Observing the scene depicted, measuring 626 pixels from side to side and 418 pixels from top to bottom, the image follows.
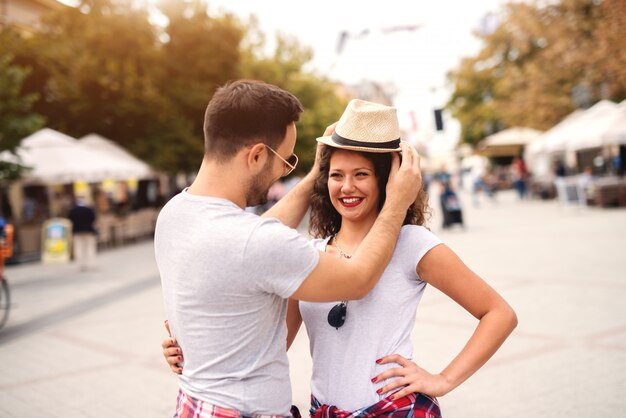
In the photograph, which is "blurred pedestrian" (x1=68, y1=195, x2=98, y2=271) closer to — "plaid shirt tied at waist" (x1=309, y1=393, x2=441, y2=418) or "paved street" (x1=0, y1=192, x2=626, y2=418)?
"paved street" (x1=0, y1=192, x2=626, y2=418)

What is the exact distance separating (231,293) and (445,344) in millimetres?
4528

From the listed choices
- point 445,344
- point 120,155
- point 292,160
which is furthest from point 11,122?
point 292,160

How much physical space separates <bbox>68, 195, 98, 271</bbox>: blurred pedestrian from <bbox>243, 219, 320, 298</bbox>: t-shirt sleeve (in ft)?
41.7

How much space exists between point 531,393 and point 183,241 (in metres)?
3.56

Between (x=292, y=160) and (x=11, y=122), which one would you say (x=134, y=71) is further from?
(x=292, y=160)

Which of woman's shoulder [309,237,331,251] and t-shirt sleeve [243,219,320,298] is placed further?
woman's shoulder [309,237,331,251]

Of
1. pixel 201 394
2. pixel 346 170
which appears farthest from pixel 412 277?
pixel 201 394

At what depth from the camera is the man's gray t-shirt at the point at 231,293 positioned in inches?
60.1

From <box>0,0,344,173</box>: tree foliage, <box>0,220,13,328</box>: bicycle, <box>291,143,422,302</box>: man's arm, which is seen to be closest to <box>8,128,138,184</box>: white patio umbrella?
<box>0,0,344,173</box>: tree foliage

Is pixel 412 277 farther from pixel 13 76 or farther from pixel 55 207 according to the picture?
pixel 55 207

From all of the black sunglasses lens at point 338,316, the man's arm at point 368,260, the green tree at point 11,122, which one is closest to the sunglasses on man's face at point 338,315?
the black sunglasses lens at point 338,316

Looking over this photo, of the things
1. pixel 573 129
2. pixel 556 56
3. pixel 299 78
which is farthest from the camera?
pixel 299 78

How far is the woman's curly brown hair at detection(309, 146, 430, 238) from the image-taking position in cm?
203

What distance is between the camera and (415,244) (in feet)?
6.22
